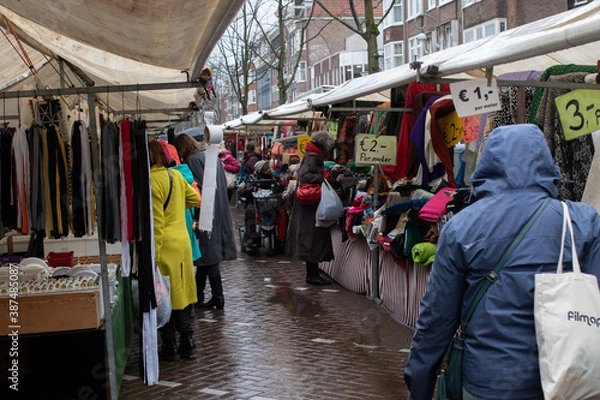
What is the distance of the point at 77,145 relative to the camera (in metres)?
5.02

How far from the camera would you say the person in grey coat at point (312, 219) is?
9.87 meters

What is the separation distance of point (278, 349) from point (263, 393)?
129 cm

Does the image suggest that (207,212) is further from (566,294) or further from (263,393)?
(566,294)

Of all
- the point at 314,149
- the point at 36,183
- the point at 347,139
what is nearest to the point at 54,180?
the point at 36,183

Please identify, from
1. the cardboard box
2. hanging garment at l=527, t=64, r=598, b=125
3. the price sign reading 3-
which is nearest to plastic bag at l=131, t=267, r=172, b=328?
the cardboard box

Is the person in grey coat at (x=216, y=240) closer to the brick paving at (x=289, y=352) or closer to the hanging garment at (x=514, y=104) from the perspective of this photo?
the brick paving at (x=289, y=352)

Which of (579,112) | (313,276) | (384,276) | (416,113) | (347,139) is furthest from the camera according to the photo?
(347,139)

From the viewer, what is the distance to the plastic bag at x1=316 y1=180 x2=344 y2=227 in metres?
9.62

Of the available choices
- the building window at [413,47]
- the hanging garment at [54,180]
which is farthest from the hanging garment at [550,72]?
the building window at [413,47]

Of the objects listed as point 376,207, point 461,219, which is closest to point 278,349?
point 376,207

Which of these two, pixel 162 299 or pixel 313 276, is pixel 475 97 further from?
pixel 313 276

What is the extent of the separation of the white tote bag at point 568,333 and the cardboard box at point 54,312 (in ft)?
10.3

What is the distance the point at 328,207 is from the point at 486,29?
22726mm

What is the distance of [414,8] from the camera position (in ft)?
121
